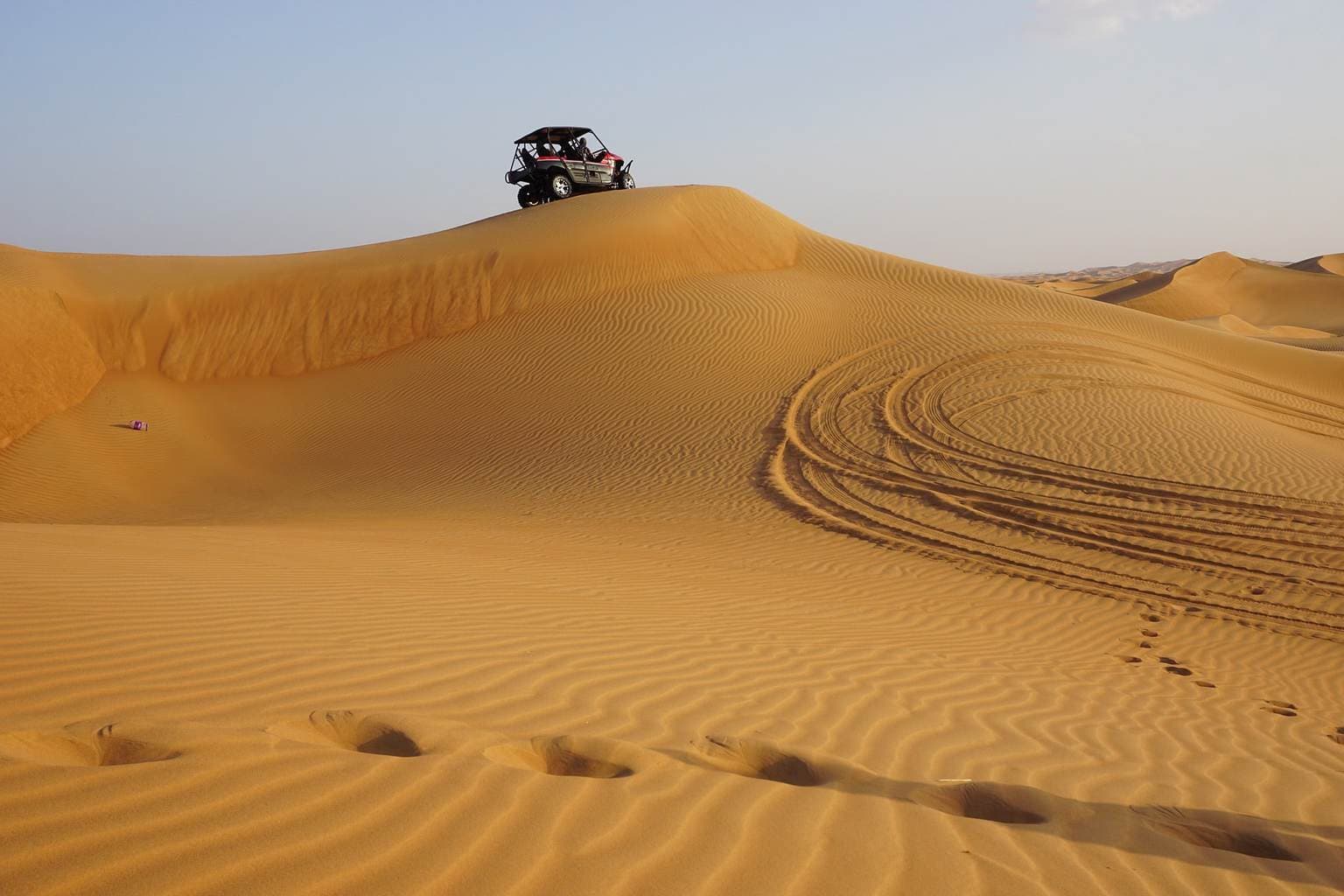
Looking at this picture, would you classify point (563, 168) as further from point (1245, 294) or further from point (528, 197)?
point (1245, 294)

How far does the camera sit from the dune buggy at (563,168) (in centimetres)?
2625

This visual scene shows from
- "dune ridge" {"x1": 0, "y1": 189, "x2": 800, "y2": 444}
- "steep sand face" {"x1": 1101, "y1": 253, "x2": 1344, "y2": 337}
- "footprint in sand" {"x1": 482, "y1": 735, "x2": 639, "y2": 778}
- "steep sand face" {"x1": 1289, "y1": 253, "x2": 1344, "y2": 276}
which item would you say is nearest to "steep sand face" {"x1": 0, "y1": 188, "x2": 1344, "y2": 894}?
"footprint in sand" {"x1": 482, "y1": 735, "x2": 639, "y2": 778}

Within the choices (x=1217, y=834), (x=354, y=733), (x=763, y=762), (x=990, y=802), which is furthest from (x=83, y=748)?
(x=1217, y=834)

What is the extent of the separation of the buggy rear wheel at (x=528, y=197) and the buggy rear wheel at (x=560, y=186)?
513mm

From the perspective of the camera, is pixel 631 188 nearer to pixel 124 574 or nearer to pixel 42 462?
pixel 42 462

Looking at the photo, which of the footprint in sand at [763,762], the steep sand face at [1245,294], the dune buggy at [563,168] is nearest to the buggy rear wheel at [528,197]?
the dune buggy at [563,168]

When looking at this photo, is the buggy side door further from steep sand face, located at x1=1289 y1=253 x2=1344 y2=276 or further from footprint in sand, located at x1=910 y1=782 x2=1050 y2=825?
steep sand face, located at x1=1289 y1=253 x2=1344 y2=276

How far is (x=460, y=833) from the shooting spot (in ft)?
7.70

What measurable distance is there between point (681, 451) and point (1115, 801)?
11.6 m

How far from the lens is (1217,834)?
314 centimetres

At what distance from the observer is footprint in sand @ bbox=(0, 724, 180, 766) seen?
2556 mm

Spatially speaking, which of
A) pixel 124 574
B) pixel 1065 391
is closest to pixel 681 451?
pixel 1065 391

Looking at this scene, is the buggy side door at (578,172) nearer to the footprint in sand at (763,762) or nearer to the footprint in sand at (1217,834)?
the footprint in sand at (763,762)

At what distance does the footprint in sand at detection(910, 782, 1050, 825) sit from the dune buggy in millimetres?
25184
